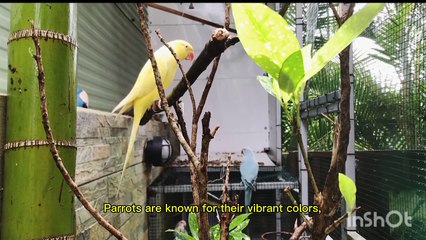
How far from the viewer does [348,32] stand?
23 centimetres

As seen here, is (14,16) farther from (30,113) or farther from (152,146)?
(152,146)

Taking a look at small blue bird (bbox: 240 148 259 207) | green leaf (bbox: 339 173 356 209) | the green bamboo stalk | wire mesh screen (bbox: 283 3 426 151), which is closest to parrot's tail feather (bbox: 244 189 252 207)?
small blue bird (bbox: 240 148 259 207)

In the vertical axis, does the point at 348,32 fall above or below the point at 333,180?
above

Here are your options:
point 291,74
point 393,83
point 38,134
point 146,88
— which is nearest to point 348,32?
point 291,74

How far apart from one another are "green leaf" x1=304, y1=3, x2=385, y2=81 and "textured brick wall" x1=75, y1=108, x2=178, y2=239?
1139mm

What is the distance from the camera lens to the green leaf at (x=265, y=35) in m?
0.25

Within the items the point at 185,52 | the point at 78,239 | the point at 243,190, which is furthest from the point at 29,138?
the point at 243,190

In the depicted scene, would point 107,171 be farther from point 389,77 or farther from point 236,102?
point 236,102

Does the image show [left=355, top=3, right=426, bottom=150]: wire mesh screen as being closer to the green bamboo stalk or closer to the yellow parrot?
the green bamboo stalk

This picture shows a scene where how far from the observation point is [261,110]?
348cm

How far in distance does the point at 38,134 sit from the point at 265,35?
0.55m

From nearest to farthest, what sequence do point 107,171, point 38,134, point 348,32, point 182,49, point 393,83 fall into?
point 348,32, point 38,134, point 393,83, point 107,171, point 182,49

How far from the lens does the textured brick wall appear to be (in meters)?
1.29

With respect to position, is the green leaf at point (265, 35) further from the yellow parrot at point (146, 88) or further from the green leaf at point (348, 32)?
the yellow parrot at point (146, 88)
